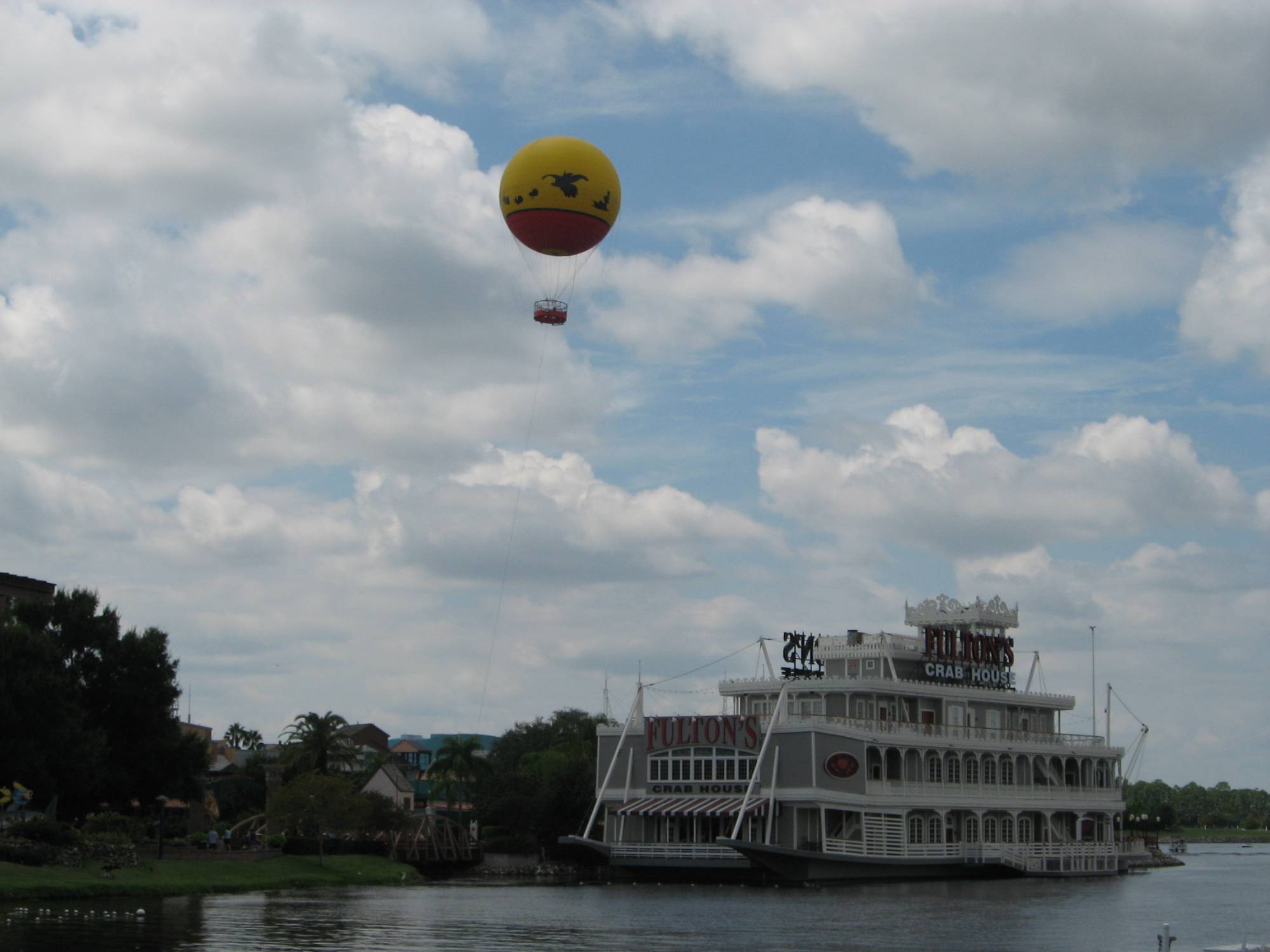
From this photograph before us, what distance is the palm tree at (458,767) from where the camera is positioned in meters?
113

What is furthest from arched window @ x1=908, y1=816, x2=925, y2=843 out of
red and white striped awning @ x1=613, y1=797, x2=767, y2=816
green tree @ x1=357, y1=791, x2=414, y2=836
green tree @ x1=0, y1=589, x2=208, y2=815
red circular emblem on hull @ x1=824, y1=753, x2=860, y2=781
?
green tree @ x1=0, y1=589, x2=208, y2=815

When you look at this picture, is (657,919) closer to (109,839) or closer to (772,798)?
(109,839)

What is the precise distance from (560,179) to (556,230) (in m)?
1.98

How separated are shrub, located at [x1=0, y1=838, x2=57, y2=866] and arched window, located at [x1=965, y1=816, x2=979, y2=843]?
1838 inches

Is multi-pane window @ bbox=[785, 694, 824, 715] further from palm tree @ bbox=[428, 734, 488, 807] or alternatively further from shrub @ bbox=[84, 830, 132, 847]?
palm tree @ bbox=[428, 734, 488, 807]

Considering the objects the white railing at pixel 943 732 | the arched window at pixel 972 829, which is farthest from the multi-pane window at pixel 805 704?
the arched window at pixel 972 829

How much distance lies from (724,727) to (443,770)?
44.9 metres

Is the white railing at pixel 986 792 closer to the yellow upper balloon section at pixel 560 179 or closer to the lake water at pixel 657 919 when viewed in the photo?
the lake water at pixel 657 919

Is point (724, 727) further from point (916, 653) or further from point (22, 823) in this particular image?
point (22, 823)

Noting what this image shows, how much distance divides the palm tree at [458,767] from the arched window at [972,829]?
42581mm

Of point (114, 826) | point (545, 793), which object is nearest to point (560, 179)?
point (114, 826)

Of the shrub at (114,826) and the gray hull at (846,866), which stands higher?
the shrub at (114,826)

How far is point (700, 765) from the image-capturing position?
75.8 metres

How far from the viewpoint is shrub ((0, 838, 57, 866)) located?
2005 inches
